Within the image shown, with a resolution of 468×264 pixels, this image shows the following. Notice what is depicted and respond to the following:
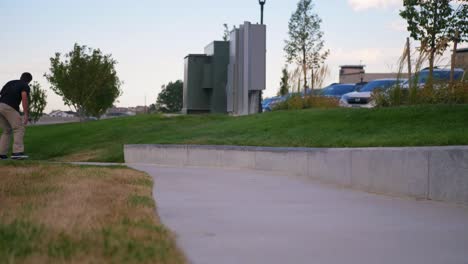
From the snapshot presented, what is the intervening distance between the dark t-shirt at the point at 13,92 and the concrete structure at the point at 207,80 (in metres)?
16.3

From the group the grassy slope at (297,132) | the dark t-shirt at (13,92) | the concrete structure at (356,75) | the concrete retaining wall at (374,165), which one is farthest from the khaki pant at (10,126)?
the concrete structure at (356,75)

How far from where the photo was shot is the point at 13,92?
1347 centimetres

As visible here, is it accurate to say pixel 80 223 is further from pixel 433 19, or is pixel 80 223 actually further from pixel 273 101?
pixel 273 101

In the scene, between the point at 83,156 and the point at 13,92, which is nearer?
the point at 13,92

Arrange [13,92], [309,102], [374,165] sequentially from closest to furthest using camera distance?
[374,165] → [13,92] → [309,102]

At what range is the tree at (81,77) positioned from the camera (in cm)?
5178

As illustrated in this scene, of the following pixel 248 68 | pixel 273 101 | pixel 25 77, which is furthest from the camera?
pixel 273 101

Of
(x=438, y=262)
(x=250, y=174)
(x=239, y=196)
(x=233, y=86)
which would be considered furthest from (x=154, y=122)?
(x=438, y=262)

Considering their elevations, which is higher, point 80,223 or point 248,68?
point 248,68

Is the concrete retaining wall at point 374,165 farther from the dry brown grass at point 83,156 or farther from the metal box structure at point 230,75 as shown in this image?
the metal box structure at point 230,75

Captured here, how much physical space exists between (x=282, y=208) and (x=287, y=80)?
14833 millimetres

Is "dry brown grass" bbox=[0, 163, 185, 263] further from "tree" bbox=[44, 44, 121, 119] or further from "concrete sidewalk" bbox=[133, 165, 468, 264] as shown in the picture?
"tree" bbox=[44, 44, 121, 119]

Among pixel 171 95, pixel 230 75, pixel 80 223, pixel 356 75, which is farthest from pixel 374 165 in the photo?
pixel 171 95

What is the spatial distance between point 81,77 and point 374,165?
148 ft
